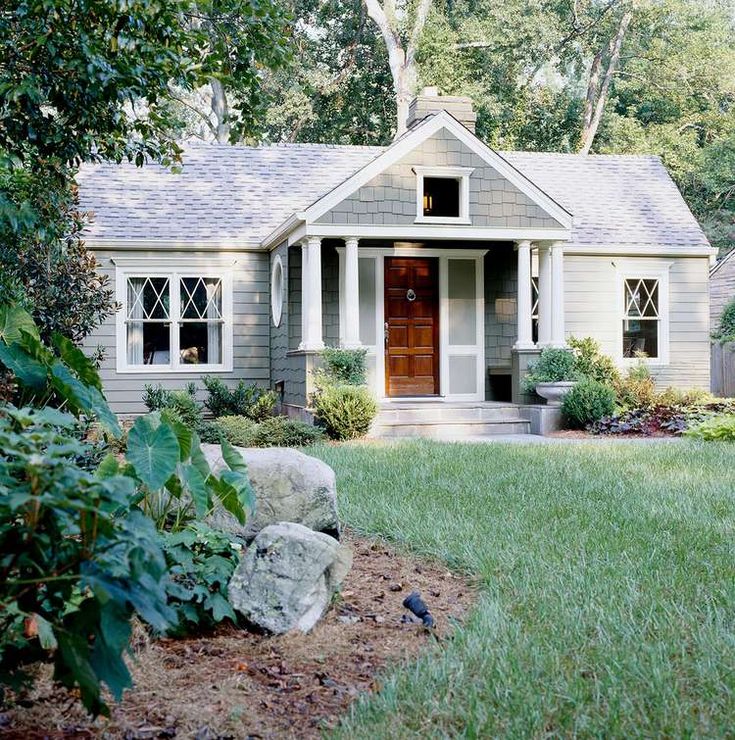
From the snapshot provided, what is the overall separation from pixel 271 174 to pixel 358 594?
1324 cm

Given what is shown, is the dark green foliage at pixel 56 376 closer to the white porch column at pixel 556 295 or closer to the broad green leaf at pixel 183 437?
the broad green leaf at pixel 183 437

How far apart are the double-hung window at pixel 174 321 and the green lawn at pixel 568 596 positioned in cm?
733

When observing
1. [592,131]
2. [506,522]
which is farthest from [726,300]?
[506,522]

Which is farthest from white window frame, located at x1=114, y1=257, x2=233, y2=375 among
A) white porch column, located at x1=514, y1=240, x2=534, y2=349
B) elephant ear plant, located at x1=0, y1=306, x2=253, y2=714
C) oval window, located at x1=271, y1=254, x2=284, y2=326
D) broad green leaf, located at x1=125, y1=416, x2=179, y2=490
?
elephant ear plant, located at x1=0, y1=306, x2=253, y2=714

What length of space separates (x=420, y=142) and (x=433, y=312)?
3000mm

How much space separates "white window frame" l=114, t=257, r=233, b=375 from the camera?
14.6m

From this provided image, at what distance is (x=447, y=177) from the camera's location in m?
13.5

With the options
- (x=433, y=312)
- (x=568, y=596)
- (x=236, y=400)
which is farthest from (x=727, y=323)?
(x=568, y=596)

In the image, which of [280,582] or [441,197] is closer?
[280,582]

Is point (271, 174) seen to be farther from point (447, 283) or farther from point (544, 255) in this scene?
point (544, 255)

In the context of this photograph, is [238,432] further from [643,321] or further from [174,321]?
[643,321]

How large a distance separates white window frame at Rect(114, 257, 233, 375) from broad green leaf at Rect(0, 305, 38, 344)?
10324 mm

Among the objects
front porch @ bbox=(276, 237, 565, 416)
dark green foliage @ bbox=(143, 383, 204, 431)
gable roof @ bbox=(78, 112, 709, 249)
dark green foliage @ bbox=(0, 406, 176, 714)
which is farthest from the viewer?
gable roof @ bbox=(78, 112, 709, 249)

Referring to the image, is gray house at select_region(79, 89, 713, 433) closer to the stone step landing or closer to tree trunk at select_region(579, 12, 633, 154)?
the stone step landing
